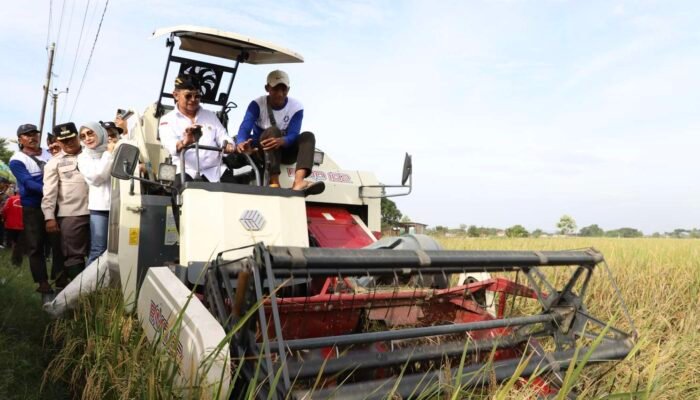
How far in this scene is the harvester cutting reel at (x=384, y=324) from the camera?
8.16 ft

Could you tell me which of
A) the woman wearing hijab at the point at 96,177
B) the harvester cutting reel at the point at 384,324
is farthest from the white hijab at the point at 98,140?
the harvester cutting reel at the point at 384,324

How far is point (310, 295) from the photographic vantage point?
12.9 ft

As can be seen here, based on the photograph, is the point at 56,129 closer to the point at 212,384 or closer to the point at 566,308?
the point at 212,384

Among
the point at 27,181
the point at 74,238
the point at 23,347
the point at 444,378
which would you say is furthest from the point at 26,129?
the point at 444,378

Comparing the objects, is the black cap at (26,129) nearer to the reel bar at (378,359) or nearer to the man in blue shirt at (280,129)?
the man in blue shirt at (280,129)

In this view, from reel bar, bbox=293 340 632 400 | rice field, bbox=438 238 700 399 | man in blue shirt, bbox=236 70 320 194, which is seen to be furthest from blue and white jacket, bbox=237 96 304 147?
rice field, bbox=438 238 700 399

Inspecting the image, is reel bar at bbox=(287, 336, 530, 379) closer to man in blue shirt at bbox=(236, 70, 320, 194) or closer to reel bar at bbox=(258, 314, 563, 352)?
reel bar at bbox=(258, 314, 563, 352)

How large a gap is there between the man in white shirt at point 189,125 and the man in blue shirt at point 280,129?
0.85 feet

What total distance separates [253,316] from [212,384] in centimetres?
33

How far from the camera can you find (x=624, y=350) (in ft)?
10.5

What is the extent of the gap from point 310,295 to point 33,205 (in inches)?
140

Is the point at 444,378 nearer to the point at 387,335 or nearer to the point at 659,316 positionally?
the point at 387,335

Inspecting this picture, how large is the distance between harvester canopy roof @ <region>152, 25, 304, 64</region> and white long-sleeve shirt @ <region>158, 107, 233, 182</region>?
643 millimetres

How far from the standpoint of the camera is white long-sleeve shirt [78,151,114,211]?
17.3 ft
